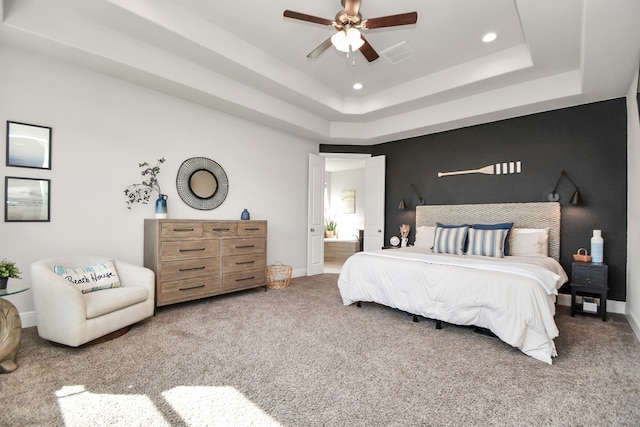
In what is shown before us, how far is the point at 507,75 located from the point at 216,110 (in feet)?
12.8

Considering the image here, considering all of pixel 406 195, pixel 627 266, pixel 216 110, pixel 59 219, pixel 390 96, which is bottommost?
pixel 627 266

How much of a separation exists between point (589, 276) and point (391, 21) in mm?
3448

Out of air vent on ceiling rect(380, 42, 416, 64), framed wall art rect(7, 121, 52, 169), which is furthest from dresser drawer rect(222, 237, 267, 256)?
air vent on ceiling rect(380, 42, 416, 64)

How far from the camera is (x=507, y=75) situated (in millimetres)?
3791

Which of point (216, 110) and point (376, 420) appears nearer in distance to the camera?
point (376, 420)

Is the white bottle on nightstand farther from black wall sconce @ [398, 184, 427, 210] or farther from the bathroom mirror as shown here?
the bathroom mirror

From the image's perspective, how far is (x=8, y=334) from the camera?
83.1 inches

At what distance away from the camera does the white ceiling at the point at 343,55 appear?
2703mm

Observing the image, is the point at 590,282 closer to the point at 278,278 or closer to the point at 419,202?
the point at 419,202

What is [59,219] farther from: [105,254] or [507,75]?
[507,75]

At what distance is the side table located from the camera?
2076mm

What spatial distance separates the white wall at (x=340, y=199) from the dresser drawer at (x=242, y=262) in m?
4.76

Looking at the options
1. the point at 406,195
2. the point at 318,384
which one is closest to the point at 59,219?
the point at 318,384

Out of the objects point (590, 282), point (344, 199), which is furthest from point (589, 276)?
point (344, 199)
